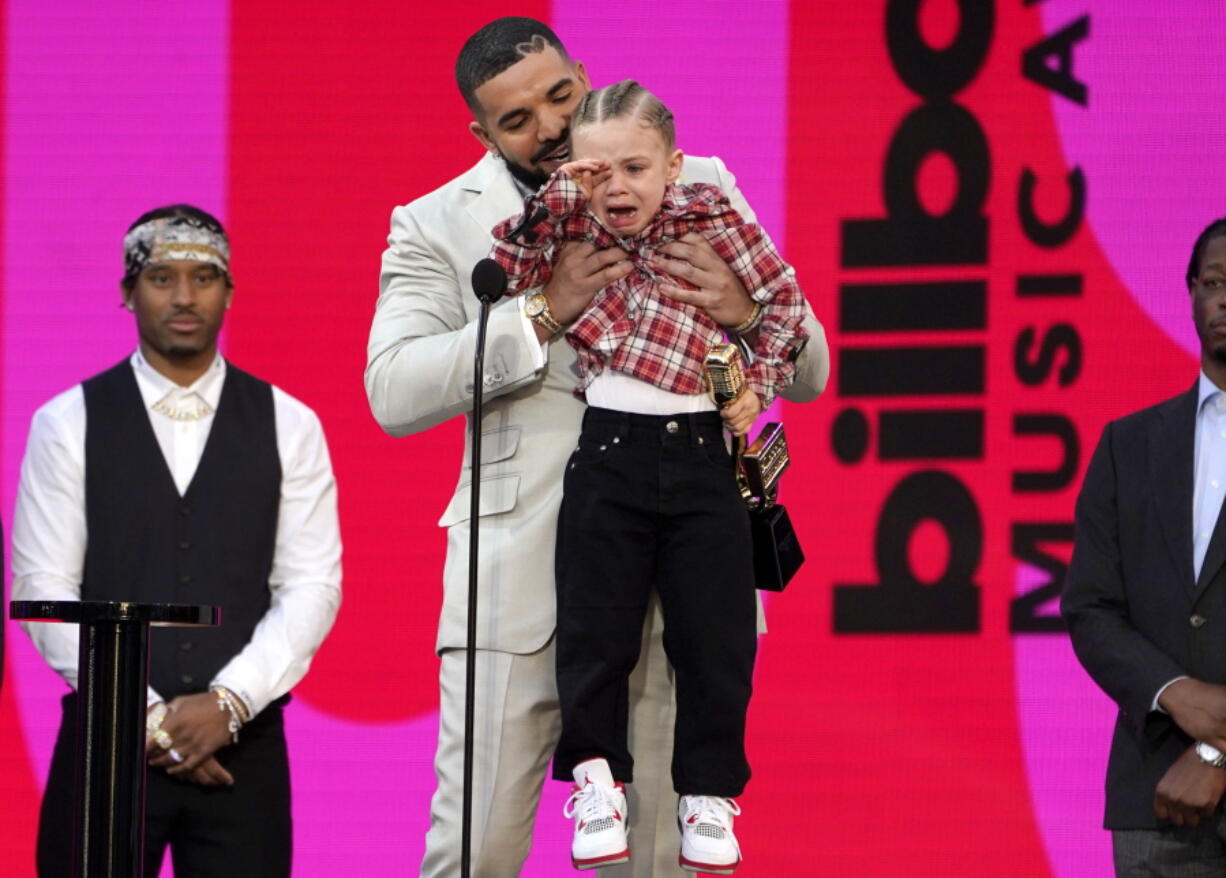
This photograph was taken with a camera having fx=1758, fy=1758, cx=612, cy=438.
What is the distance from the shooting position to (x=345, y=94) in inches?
180

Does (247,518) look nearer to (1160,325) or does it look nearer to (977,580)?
(977,580)

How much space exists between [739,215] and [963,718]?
1936 mm

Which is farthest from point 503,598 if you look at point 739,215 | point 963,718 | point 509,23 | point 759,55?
point 759,55

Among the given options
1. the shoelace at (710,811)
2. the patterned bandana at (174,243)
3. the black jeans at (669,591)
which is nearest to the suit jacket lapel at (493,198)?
the black jeans at (669,591)

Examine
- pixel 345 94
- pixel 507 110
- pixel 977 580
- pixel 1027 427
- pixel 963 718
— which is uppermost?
pixel 345 94

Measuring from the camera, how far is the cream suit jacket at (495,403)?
2730 millimetres

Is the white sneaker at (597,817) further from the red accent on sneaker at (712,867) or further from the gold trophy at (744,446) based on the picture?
the gold trophy at (744,446)

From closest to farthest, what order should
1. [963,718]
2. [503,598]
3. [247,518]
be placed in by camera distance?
[503,598]
[247,518]
[963,718]

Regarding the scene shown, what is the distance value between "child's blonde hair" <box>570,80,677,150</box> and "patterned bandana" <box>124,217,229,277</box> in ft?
5.18

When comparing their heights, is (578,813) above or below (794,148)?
below

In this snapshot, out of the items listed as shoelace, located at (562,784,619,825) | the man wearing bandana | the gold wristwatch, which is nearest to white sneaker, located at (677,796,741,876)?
shoelace, located at (562,784,619,825)

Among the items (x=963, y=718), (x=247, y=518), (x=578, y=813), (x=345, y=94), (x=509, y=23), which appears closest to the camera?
(x=578, y=813)

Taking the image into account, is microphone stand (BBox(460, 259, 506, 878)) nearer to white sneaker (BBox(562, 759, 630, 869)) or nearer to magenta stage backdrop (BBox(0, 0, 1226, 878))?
white sneaker (BBox(562, 759, 630, 869))

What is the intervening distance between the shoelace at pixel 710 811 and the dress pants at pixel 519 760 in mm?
149
